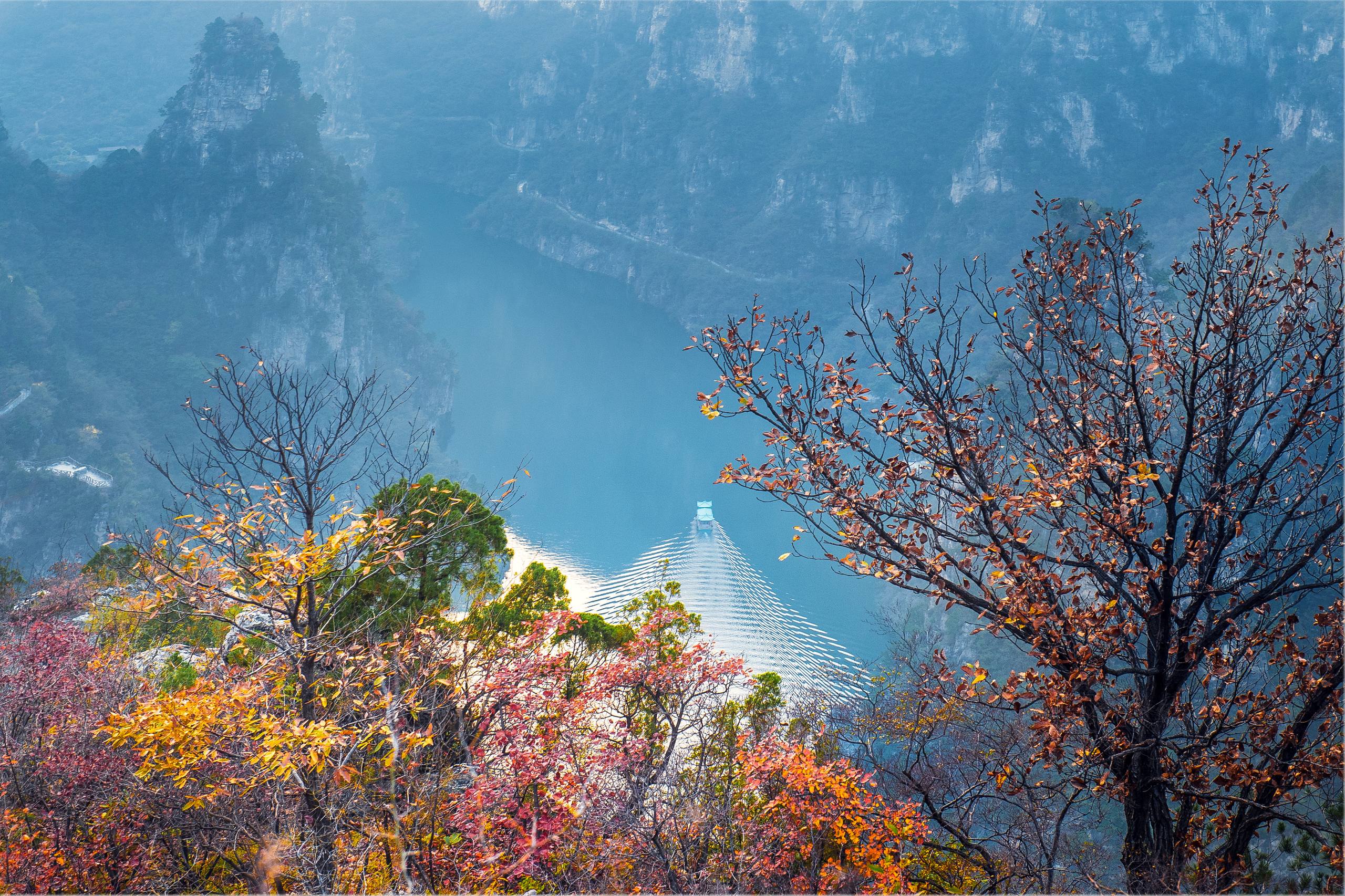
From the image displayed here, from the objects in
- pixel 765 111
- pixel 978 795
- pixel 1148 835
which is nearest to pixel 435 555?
pixel 978 795

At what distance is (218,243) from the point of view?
186ft

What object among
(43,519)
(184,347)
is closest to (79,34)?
(184,347)

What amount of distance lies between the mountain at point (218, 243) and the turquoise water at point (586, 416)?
7749 mm

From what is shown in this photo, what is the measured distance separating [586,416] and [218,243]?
28123 mm

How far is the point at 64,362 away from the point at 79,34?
72239mm

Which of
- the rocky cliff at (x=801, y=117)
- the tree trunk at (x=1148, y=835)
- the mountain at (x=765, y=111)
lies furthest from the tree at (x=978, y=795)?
the rocky cliff at (x=801, y=117)

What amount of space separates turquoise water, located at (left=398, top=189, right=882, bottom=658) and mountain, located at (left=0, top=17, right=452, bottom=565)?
7.75 meters

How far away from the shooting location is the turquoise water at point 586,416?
38.6m

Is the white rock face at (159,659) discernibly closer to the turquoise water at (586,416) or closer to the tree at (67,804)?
the tree at (67,804)

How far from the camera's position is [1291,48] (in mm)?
66875

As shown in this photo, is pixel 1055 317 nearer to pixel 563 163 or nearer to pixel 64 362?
pixel 64 362

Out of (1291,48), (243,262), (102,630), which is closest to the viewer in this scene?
(102,630)

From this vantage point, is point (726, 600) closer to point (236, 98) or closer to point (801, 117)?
point (236, 98)

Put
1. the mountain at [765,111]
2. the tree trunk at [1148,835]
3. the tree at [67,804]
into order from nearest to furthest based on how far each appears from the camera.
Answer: the tree trunk at [1148,835] → the tree at [67,804] → the mountain at [765,111]
